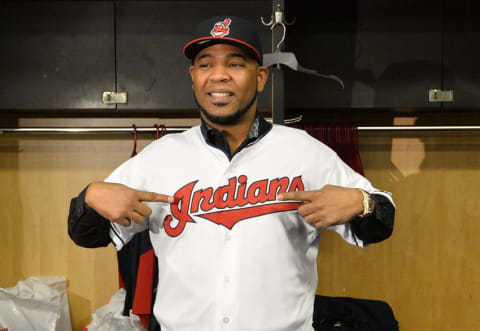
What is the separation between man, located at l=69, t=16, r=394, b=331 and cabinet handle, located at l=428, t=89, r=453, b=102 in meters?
0.88

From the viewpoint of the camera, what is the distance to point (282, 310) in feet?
3.08

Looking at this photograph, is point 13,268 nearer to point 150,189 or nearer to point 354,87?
point 150,189

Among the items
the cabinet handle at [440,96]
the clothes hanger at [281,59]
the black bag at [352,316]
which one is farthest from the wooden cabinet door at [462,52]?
Answer: the black bag at [352,316]

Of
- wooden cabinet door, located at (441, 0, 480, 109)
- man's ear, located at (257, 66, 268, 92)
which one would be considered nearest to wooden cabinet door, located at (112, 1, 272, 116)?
man's ear, located at (257, 66, 268, 92)

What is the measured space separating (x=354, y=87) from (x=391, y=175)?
1.83 feet

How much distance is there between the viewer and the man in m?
0.91

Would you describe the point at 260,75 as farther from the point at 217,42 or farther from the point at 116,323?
the point at 116,323

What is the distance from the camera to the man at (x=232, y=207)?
909 millimetres

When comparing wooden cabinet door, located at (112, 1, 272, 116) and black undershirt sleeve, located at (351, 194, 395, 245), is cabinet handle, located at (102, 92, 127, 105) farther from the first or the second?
black undershirt sleeve, located at (351, 194, 395, 245)

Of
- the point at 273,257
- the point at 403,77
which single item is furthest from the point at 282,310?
the point at 403,77

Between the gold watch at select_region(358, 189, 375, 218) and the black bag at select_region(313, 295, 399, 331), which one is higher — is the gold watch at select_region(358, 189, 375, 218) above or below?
above

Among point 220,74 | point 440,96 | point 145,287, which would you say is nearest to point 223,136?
point 220,74

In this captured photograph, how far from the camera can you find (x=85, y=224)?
927mm

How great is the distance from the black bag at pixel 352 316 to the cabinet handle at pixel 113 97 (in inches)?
47.8
